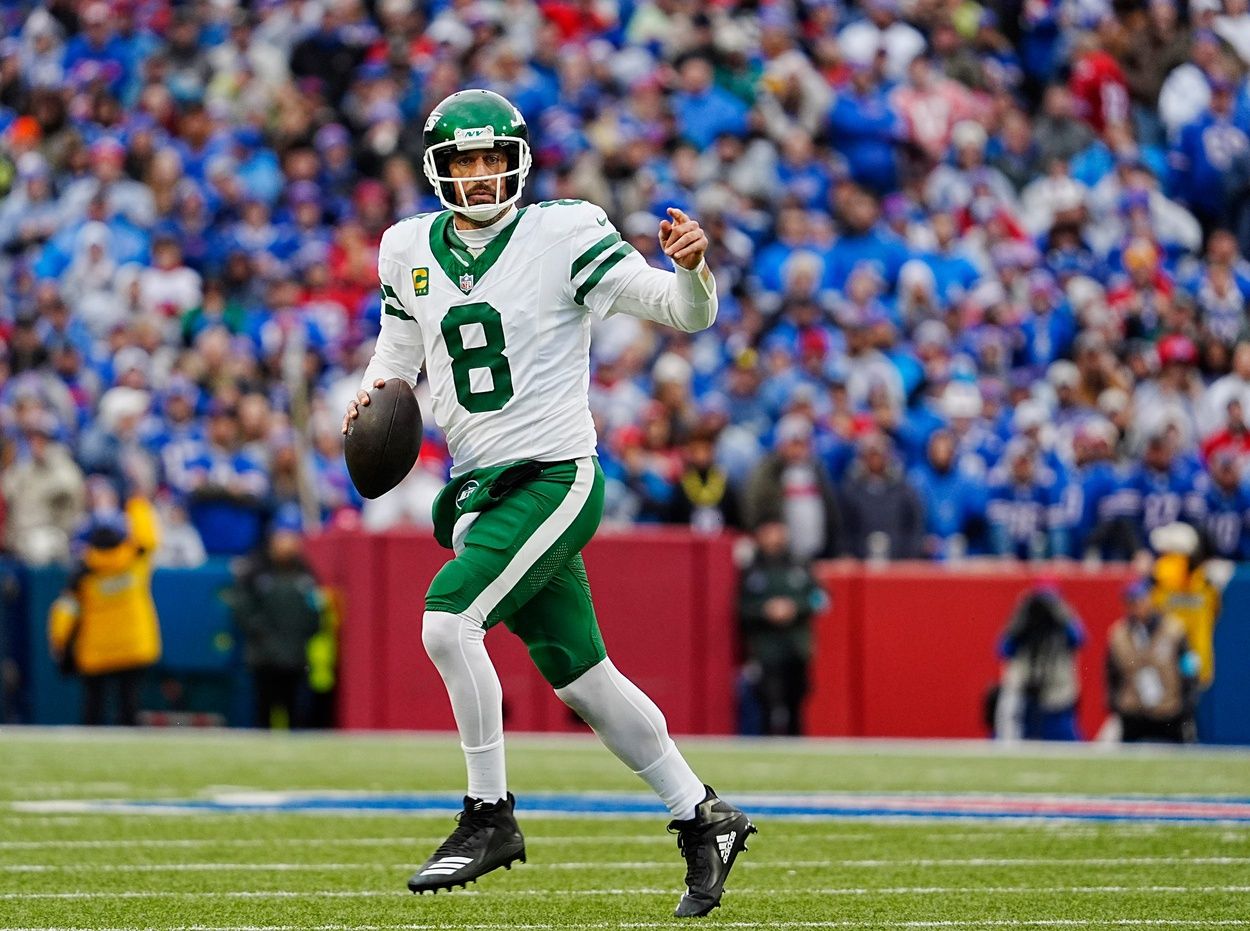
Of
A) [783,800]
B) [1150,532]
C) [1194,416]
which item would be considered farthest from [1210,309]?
[783,800]

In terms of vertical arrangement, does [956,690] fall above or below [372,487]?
below

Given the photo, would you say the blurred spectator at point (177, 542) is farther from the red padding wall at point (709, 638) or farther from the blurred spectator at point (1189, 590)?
the blurred spectator at point (1189, 590)

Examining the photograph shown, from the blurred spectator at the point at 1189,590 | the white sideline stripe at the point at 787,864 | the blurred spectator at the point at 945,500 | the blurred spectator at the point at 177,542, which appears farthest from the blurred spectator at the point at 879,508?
the white sideline stripe at the point at 787,864

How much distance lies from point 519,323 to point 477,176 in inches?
14.5

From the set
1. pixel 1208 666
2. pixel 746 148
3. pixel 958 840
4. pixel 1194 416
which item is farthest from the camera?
pixel 746 148

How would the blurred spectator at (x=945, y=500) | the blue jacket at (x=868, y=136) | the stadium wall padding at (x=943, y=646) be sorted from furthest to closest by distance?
1. the blue jacket at (x=868, y=136)
2. the blurred spectator at (x=945, y=500)
3. the stadium wall padding at (x=943, y=646)

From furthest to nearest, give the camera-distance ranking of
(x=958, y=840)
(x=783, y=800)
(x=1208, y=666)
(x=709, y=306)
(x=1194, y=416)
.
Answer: (x=1194, y=416)
(x=1208, y=666)
(x=783, y=800)
(x=958, y=840)
(x=709, y=306)

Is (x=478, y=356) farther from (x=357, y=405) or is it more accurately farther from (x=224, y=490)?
(x=224, y=490)

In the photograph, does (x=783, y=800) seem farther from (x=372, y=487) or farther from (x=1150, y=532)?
(x=1150, y=532)

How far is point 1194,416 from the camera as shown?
14531 millimetres

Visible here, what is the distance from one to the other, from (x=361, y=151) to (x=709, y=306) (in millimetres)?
12128

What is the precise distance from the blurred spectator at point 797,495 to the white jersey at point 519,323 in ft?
26.0

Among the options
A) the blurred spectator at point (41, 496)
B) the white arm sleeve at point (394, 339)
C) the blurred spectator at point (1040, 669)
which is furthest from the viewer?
the blurred spectator at point (41, 496)

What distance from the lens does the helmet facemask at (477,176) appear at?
582 centimetres
